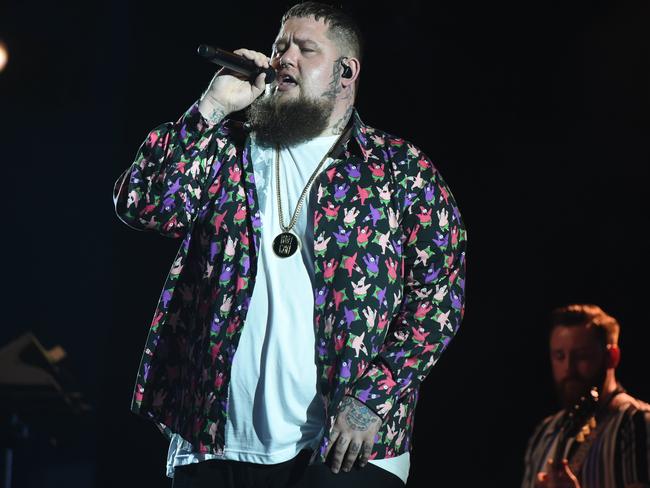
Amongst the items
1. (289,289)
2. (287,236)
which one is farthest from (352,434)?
(287,236)

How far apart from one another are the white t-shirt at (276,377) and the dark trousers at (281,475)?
18 millimetres

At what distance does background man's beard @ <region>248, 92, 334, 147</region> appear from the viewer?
1.97 metres

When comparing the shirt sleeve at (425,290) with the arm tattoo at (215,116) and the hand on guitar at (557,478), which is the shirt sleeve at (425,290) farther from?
the hand on guitar at (557,478)

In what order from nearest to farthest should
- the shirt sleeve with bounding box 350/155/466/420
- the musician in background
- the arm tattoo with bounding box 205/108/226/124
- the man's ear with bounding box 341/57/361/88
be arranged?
1. the shirt sleeve with bounding box 350/155/466/420
2. the arm tattoo with bounding box 205/108/226/124
3. the man's ear with bounding box 341/57/361/88
4. the musician in background

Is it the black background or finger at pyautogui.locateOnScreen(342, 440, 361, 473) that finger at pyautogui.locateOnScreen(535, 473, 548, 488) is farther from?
finger at pyautogui.locateOnScreen(342, 440, 361, 473)

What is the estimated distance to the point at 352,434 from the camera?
165cm

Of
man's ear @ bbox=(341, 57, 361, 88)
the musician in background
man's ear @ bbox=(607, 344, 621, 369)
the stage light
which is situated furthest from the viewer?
the stage light

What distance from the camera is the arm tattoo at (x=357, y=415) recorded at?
1663 mm

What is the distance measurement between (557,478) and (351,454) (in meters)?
2.19

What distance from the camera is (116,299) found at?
3621 mm

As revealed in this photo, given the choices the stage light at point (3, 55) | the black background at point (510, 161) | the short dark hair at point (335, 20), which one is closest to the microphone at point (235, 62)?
the short dark hair at point (335, 20)

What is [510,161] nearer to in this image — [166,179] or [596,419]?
[596,419]

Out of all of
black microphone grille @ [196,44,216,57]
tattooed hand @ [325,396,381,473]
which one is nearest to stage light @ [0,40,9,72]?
black microphone grille @ [196,44,216,57]

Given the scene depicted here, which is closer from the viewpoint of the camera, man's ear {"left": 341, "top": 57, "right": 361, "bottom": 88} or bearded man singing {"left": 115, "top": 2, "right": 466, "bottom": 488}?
bearded man singing {"left": 115, "top": 2, "right": 466, "bottom": 488}
